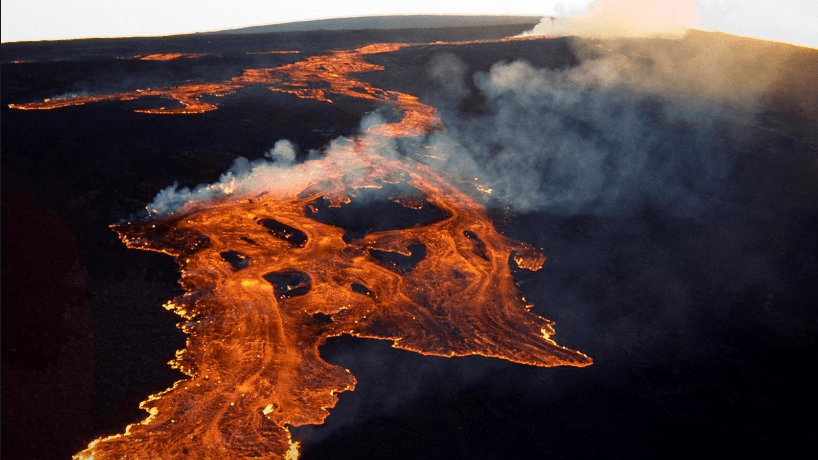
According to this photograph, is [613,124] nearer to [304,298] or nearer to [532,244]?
[532,244]

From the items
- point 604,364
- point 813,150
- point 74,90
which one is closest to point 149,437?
point 604,364

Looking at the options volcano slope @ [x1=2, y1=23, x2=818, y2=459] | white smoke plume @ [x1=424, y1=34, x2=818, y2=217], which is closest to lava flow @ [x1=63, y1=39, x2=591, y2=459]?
volcano slope @ [x1=2, y1=23, x2=818, y2=459]

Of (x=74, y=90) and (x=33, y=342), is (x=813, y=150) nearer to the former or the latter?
(x=33, y=342)

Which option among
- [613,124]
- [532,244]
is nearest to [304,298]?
[532,244]

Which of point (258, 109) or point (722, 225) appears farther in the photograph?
point (258, 109)

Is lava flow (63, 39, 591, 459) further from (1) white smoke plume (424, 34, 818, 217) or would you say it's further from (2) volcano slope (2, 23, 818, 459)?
(1) white smoke plume (424, 34, 818, 217)

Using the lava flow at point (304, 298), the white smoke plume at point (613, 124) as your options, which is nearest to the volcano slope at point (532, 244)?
the white smoke plume at point (613, 124)
